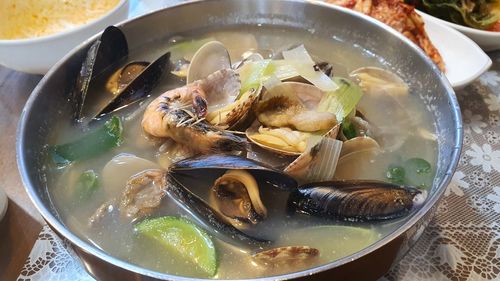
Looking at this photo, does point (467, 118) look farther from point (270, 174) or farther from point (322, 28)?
point (270, 174)

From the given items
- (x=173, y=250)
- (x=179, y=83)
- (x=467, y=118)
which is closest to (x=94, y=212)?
(x=173, y=250)

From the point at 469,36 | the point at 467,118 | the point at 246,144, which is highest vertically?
the point at 246,144

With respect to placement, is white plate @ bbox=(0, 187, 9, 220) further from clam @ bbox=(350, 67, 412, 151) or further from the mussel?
clam @ bbox=(350, 67, 412, 151)

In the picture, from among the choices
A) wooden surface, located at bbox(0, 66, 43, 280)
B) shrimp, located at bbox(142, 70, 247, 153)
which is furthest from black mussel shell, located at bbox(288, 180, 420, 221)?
wooden surface, located at bbox(0, 66, 43, 280)

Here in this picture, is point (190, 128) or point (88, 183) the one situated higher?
point (190, 128)

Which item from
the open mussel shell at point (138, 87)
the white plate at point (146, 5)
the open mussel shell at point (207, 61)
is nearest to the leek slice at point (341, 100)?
the open mussel shell at point (207, 61)

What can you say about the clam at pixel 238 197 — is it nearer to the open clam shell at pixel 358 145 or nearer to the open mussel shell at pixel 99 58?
the open clam shell at pixel 358 145

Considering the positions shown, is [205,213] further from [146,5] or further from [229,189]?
[146,5]
